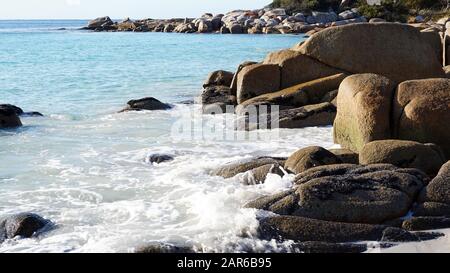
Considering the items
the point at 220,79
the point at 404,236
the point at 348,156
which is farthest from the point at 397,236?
the point at 220,79

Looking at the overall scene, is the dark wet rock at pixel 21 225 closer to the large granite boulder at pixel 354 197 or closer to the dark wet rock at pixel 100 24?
the large granite boulder at pixel 354 197

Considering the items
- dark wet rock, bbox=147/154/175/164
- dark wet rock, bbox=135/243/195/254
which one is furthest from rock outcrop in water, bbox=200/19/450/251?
dark wet rock, bbox=147/154/175/164

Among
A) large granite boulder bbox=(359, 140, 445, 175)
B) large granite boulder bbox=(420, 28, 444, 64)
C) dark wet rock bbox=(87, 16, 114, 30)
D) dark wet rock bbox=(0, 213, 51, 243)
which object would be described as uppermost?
large granite boulder bbox=(420, 28, 444, 64)

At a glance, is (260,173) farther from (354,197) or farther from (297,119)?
(297,119)

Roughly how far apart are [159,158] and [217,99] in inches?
224

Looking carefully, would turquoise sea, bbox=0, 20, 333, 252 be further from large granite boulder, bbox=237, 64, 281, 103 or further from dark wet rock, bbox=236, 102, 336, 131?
large granite boulder, bbox=237, 64, 281, 103

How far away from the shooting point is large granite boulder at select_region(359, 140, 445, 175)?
711cm

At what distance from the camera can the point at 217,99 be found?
1466 centimetres

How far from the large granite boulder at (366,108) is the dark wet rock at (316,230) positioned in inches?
99.5

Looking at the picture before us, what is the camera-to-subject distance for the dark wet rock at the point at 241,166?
7.84m

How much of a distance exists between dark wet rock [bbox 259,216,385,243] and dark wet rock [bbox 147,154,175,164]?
3.51 meters

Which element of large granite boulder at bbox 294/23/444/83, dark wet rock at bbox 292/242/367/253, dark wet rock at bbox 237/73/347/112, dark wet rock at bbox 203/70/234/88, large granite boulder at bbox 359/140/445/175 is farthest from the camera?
dark wet rock at bbox 203/70/234/88

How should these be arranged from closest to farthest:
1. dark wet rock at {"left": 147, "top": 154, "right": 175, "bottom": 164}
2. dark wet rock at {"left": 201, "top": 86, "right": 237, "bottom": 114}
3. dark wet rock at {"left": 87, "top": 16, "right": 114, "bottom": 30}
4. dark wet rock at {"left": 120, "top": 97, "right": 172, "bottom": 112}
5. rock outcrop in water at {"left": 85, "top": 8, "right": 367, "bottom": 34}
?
dark wet rock at {"left": 147, "top": 154, "right": 175, "bottom": 164}, dark wet rock at {"left": 201, "top": 86, "right": 237, "bottom": 114}, dark wet rock at {"left": 120, "top": 97, "right": 172, "bottom": 112}, rock outcrop in water at {"left": 85, "top": 8, "right": 367, "bottom": 34}, dark wet rock at {"left": 87, "top": 16, "right": 114, "bottom": 30}
